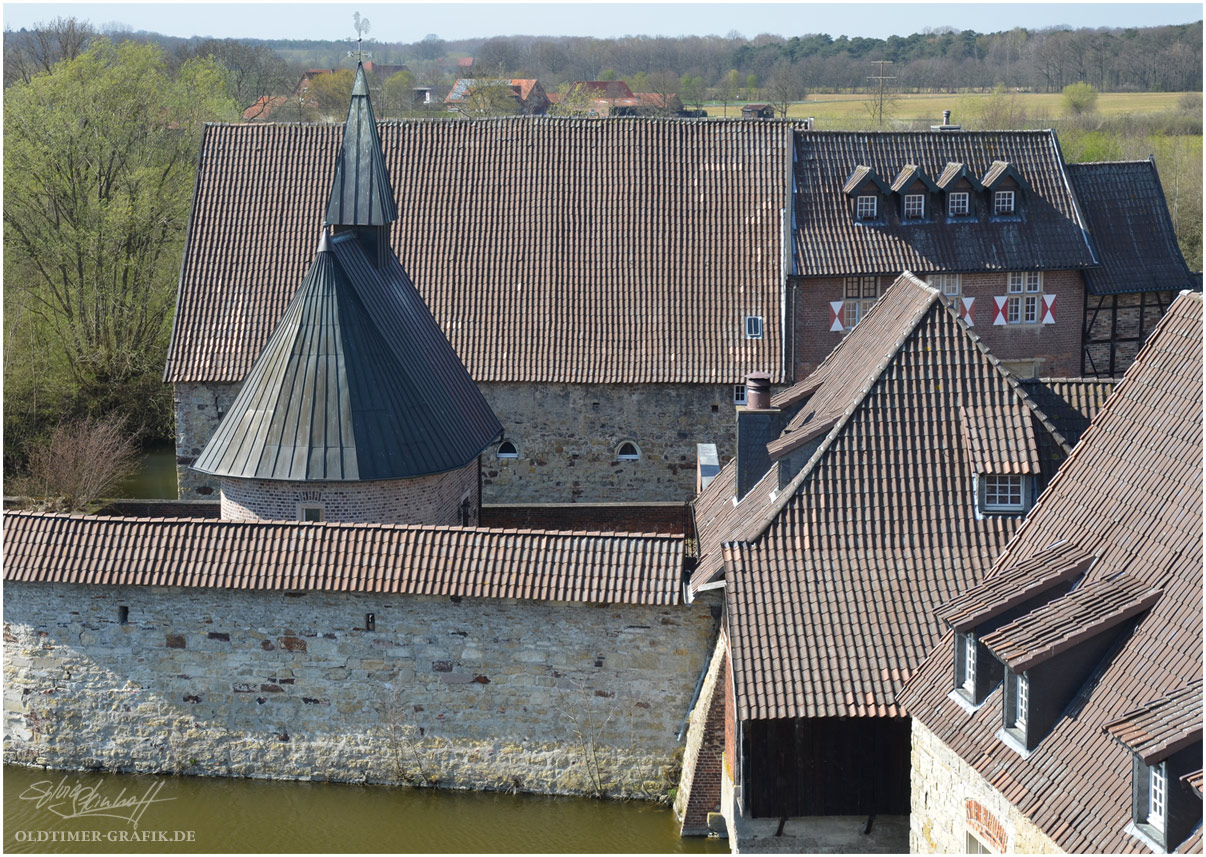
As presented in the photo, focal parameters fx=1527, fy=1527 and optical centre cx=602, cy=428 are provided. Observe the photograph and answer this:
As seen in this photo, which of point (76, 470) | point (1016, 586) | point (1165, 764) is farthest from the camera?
point (76, 470)

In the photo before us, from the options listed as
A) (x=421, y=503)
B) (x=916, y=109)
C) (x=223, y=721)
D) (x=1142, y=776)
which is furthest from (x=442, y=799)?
(x=916, y=109)

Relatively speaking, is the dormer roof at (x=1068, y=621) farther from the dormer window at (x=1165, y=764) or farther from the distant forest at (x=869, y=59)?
the distant forest at (x=869, y=59)

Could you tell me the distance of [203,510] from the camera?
76.4 feet

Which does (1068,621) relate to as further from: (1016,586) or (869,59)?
(869,59)

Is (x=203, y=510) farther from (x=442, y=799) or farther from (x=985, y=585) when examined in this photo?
(x=985, y=585)

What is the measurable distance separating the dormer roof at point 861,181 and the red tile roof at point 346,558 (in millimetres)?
11969

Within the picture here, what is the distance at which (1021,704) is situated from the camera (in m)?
11.8

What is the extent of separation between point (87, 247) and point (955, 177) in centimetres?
1813

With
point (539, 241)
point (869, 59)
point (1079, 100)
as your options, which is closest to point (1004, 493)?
point (539, 241)

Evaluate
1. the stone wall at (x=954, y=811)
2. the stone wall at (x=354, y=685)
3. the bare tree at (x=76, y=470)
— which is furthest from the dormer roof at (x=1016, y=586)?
the bare tree at (x=76, y=470)

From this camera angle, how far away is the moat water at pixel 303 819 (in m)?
16.1

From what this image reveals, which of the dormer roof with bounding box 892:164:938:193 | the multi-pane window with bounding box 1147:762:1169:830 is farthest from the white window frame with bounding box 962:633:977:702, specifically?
the dormer roof with bounding box 892:164:938:193

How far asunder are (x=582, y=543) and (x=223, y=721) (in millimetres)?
4564

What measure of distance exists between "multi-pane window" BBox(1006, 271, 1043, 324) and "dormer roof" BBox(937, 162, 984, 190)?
1725mm
